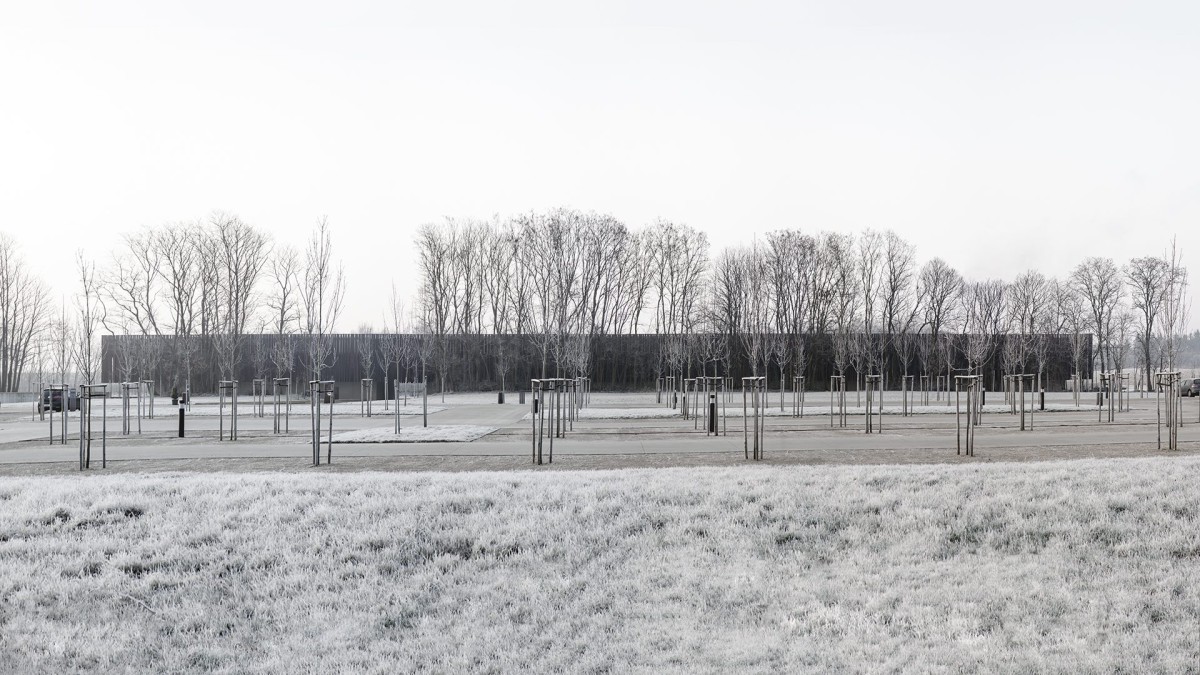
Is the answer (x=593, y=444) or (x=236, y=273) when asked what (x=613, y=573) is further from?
(x=236, y=273)

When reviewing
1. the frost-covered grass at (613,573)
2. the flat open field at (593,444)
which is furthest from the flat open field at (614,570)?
the flat open field at (593,444)

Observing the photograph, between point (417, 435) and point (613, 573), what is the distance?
42.3 ft

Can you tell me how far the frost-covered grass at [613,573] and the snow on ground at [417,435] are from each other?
8.56 m

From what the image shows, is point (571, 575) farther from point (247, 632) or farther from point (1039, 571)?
point (1039, 571)

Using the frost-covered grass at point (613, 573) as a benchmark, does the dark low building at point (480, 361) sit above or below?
above

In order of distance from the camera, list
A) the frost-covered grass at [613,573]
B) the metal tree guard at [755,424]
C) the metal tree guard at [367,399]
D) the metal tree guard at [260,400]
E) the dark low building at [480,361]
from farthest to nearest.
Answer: the dark low building at [480,361]
the metal tree guard at [260,400]
the metal tree guard at [367,399]
the metal tree guard at [755,424]
the frost-covered grass at [613,573]

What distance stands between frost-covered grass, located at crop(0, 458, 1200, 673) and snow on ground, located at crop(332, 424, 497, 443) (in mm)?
8558

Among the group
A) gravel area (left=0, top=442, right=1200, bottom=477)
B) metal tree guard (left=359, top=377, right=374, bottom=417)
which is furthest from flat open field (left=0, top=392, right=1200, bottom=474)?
metal tree guard (left=359, top=377, right=374, bottom=417)

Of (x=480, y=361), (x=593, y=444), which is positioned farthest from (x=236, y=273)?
(x=593, y=444)

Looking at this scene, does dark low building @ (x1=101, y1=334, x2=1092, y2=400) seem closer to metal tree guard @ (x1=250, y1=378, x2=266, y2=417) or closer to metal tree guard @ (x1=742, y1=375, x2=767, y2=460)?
metal tree guard @ (x1=250, y1=378, x2=266, y2=417)

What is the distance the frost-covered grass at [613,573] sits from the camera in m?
5.54

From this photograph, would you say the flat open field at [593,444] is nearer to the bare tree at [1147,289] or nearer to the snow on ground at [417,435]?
the snow on ground at [417,435]

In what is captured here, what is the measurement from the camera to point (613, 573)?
6848 mm

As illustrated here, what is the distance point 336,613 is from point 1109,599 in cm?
596
